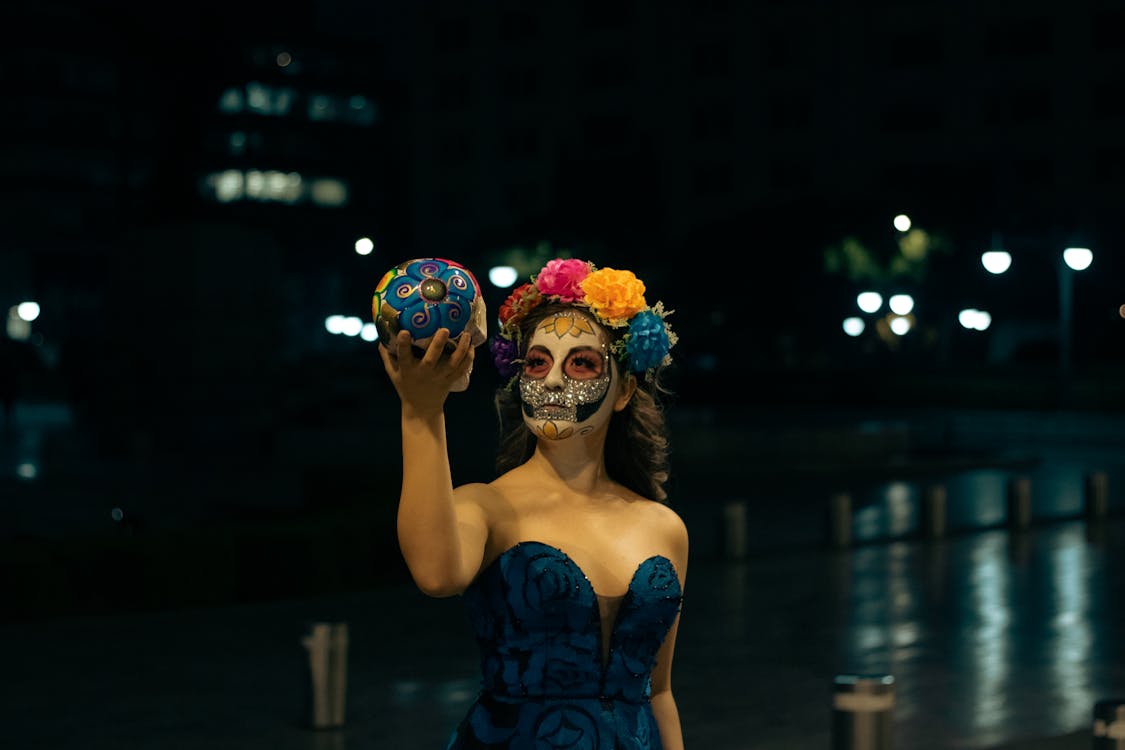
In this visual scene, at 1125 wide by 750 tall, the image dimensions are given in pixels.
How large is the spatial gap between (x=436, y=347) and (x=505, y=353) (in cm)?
80

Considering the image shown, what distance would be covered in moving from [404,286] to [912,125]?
78095mm

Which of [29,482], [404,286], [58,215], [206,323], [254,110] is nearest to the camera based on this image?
[404,286]

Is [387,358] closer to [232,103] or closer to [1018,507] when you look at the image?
[1018,507]

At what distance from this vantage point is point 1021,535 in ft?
61.6

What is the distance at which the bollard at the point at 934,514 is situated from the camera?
1817 centimetres

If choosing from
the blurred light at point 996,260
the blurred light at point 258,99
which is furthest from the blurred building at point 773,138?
the blurred light at point 996,260

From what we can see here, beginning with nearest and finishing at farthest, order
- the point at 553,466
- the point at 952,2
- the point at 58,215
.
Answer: the point at 553,466, the point at 952,2, the point at 58,215

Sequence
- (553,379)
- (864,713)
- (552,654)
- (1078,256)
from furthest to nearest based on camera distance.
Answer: (1078,256), (864,713), (553,379), (552,654)

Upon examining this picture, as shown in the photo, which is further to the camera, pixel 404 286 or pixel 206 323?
pixel 206 323

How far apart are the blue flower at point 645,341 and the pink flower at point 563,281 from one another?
0.16 metres

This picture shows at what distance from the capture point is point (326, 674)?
8734 mm

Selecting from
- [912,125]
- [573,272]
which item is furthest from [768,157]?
[573,272]

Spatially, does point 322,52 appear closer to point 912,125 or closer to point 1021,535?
point 912,125

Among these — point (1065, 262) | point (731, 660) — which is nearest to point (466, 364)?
point (731, 660)
